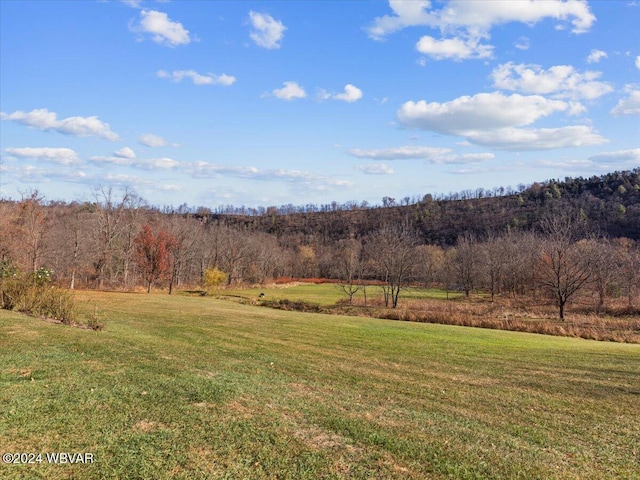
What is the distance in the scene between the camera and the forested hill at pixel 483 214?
4236 inches

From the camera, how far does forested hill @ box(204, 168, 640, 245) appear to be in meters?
108

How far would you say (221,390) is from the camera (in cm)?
788

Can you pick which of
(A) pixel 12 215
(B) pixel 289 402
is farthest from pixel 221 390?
(A) pixel 12 215

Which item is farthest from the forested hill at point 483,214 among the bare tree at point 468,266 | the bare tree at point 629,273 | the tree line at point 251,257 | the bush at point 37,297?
the bush at point 37,297

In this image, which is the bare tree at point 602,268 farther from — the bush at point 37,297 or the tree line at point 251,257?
the bush at point 37,297

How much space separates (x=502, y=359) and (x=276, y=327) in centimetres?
988

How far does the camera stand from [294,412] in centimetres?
705

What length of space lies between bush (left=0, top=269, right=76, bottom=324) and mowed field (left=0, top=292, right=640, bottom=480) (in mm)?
1803

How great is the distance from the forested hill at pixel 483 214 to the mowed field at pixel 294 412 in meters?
96.3

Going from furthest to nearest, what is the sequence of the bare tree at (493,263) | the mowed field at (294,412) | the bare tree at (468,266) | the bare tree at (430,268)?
the bare tree at (430,268) → the bare tree at (468,266) → the bare tree at (493,263) → the mowed field at (294,412)

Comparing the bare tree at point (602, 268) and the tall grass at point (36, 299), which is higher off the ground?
the bare tree at point (602, 268)

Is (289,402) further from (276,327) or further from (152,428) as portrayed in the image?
(276,327)

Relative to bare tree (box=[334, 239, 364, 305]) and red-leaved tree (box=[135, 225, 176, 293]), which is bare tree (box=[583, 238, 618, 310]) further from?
red-leaved tree (box=[135, 225, 176, 293])

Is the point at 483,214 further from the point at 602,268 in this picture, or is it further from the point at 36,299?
the point at 36,299
